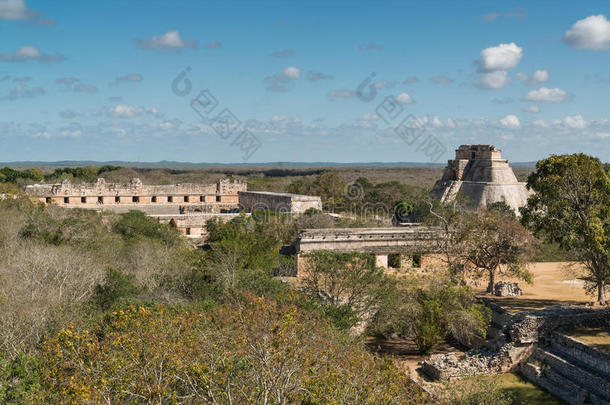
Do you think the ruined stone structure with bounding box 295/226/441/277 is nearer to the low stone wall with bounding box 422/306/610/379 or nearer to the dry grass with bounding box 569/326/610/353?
the low stone wall with bounding box 422/306/610/379

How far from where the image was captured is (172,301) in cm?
1339

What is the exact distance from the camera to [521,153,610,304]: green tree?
13312mm

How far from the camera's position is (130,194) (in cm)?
2905

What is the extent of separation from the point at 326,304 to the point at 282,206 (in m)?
13.1

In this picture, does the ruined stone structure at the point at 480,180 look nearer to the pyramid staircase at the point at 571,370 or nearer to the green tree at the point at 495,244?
the green tree at the point at 495,244

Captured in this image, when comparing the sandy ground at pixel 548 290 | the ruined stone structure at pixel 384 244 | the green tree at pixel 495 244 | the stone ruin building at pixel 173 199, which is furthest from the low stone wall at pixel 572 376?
the stone ruin building at pixel 173 199

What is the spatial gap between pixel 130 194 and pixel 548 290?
67.6ft

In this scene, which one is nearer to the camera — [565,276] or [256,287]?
[256,287]

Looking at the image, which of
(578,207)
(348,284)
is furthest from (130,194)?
(578,207)

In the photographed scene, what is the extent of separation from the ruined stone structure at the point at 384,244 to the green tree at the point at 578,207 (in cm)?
435

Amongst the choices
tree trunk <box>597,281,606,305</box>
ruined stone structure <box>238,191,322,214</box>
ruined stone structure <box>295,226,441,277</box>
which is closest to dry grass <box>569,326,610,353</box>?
tree trunk <box>597,281,606,305</box>

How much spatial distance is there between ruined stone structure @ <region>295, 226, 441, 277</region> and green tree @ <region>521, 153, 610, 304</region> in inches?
171

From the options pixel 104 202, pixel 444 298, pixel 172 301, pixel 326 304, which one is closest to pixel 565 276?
pixel 444 298

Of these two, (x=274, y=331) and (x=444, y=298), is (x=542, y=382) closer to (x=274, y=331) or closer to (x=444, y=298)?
(x=444, y=298)
